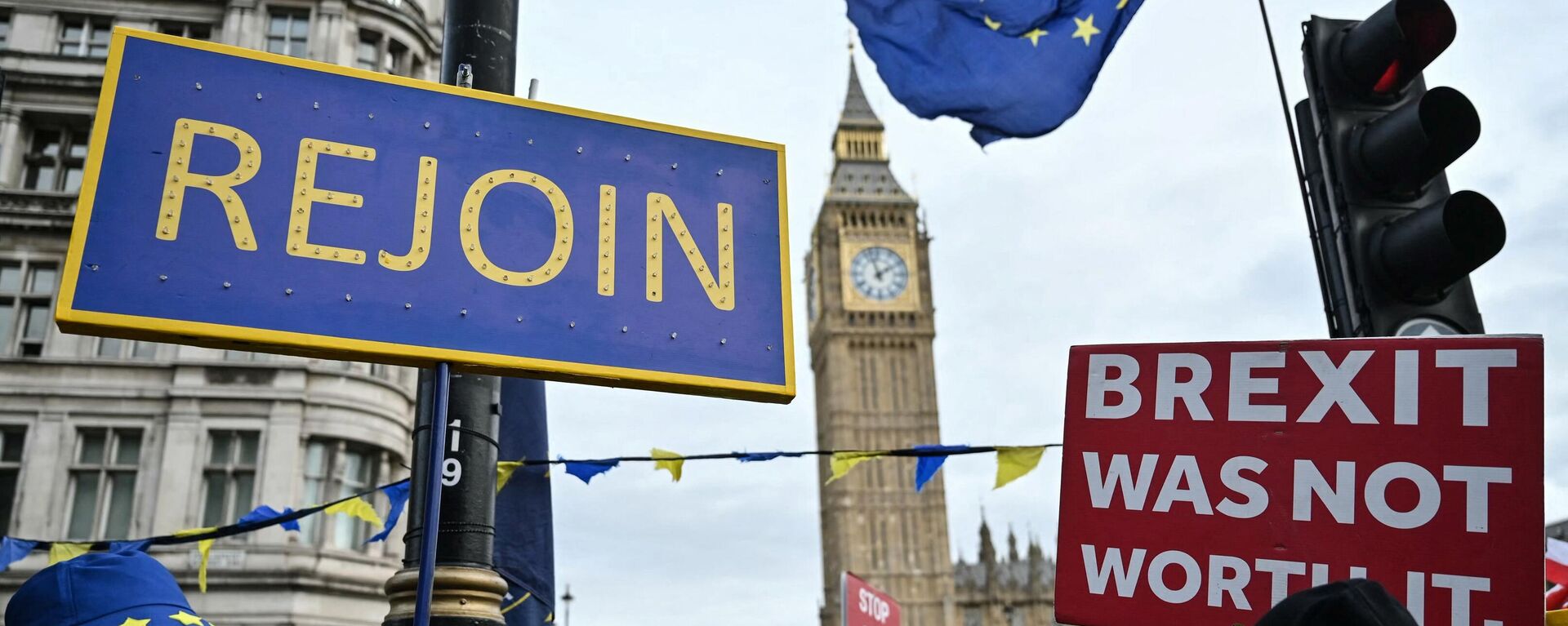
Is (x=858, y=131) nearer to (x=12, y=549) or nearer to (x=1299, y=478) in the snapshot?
(x=12, y=549)

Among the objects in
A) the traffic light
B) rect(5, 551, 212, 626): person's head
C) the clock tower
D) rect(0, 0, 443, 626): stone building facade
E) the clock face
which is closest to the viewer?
rect(5, 551, 212, 626): person's head

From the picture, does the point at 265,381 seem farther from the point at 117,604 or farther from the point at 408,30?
the point at 117,604

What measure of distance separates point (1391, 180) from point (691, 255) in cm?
297

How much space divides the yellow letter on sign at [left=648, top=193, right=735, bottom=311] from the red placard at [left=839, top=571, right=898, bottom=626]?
605 cm

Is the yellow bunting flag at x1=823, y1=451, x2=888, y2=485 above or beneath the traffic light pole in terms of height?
above

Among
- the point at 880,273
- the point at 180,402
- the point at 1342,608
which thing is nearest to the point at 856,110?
the point at 880,273

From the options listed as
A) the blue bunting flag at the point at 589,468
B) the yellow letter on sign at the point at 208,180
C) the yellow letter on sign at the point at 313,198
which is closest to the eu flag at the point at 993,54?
the blue bunting flag at the point at 589,468

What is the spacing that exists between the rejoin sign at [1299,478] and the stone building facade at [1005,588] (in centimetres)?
8182

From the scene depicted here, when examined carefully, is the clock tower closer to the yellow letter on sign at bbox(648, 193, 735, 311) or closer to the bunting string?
the bunting string

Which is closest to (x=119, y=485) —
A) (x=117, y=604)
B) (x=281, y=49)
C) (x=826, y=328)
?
(x=281, y=49)

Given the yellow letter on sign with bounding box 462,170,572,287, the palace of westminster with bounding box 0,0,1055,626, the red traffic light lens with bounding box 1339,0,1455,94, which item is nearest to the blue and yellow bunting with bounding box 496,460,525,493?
the yellow letter on sign with bounding box 462,170,572,287

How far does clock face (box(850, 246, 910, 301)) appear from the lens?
8625 centimetres

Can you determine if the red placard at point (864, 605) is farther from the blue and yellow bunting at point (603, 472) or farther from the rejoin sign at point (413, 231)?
the rejoin sign at point (413, 231)

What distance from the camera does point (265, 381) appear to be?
18641mm
